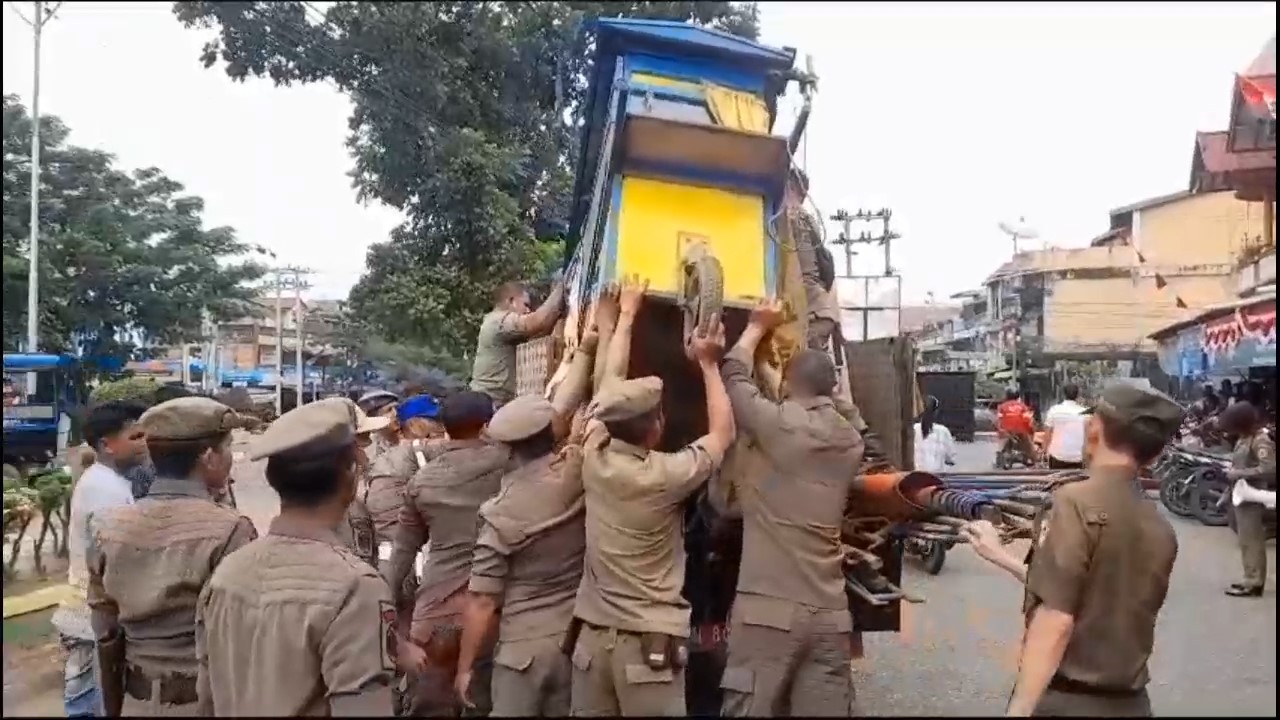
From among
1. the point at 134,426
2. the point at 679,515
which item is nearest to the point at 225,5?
the point at 134,426

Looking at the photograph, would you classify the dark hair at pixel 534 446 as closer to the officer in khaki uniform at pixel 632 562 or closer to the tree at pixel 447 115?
the officer in khaki uniform at pixel 632 562

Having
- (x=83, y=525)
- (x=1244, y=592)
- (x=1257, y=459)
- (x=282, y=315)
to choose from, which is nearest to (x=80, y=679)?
(x=83, y=525)

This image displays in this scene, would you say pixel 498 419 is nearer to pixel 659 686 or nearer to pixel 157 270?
pixel 659 686

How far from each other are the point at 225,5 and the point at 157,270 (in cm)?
202

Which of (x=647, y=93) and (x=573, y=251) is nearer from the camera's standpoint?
(x=647, y=93)

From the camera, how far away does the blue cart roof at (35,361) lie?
3650 millimetres

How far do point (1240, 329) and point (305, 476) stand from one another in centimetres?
230

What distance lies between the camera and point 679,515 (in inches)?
131

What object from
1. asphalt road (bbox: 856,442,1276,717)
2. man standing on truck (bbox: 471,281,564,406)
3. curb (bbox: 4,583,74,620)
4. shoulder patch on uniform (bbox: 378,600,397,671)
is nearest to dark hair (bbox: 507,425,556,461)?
shoulder patch on uniform (bbox: 378,600,397,671)

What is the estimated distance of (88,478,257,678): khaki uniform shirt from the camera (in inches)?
110

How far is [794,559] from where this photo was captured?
3.64 meters

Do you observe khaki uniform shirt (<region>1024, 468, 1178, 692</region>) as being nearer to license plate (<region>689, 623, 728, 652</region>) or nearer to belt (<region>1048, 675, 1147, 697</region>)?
belt (<region>1048, 675, 1147, 697</region>)

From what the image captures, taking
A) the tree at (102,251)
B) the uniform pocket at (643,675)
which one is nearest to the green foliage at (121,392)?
the tree at (102,251)

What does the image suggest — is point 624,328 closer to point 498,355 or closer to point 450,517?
point 450,517
